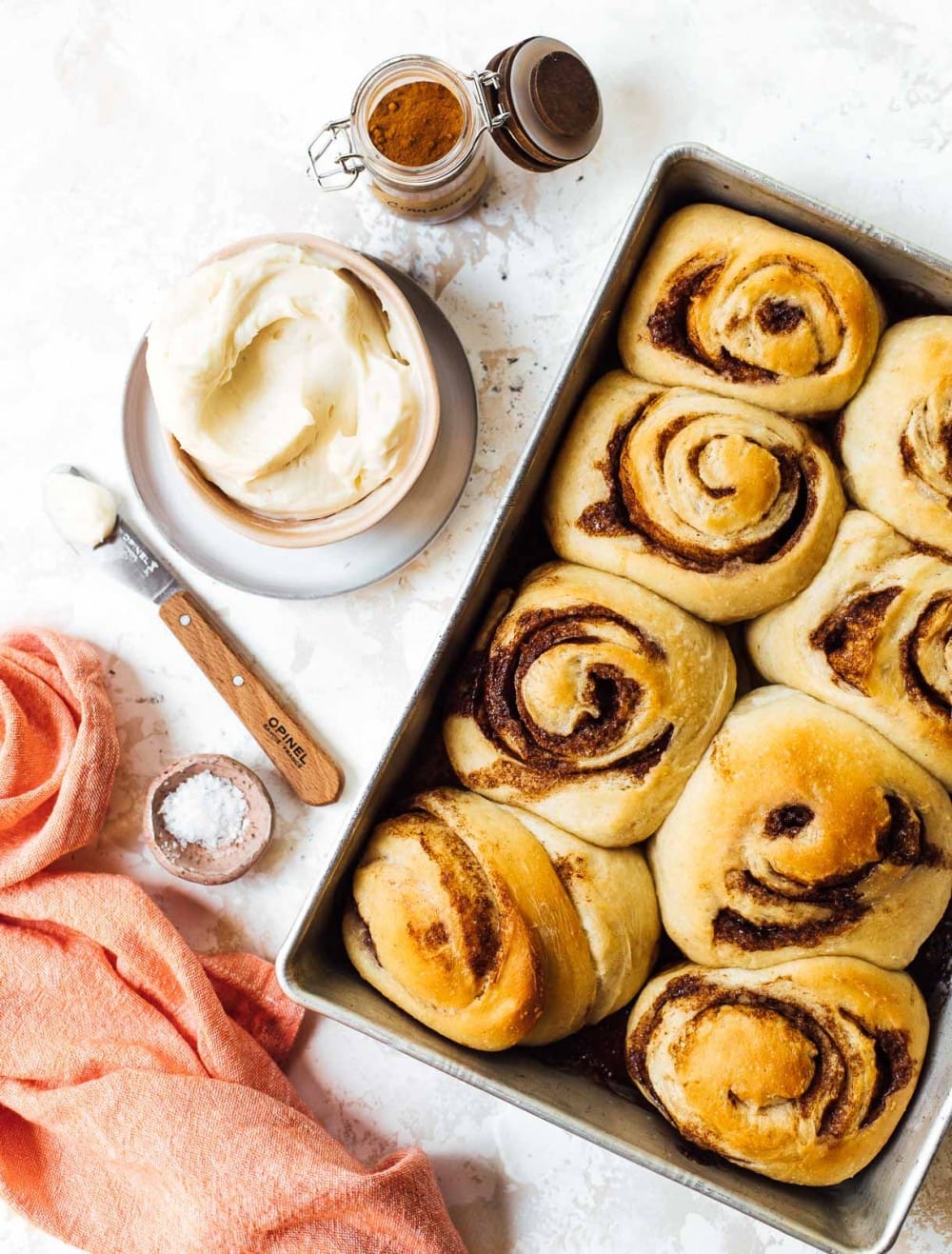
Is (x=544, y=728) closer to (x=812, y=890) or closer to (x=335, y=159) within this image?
(x=812, y=890)

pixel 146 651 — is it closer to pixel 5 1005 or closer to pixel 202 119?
pixel 5 1005

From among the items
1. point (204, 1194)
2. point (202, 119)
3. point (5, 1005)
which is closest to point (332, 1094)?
point (204, 1194)

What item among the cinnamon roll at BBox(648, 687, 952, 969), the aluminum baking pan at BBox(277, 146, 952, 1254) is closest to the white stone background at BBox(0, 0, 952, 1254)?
the aluminum baking pan at BBox(277, 146, 952, 1254)

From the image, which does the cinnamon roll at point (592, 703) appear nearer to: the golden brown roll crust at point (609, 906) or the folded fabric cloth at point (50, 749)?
the golden brown roll crust at point (609, 906)

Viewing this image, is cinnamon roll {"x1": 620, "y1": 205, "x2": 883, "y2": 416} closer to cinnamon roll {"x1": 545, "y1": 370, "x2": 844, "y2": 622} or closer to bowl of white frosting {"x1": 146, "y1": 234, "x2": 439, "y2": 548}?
cinnamon roll {"x1": 545, "y1": 370, "x2": 844, "y2": 622}

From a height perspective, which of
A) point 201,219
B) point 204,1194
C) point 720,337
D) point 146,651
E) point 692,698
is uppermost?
point 720,337
